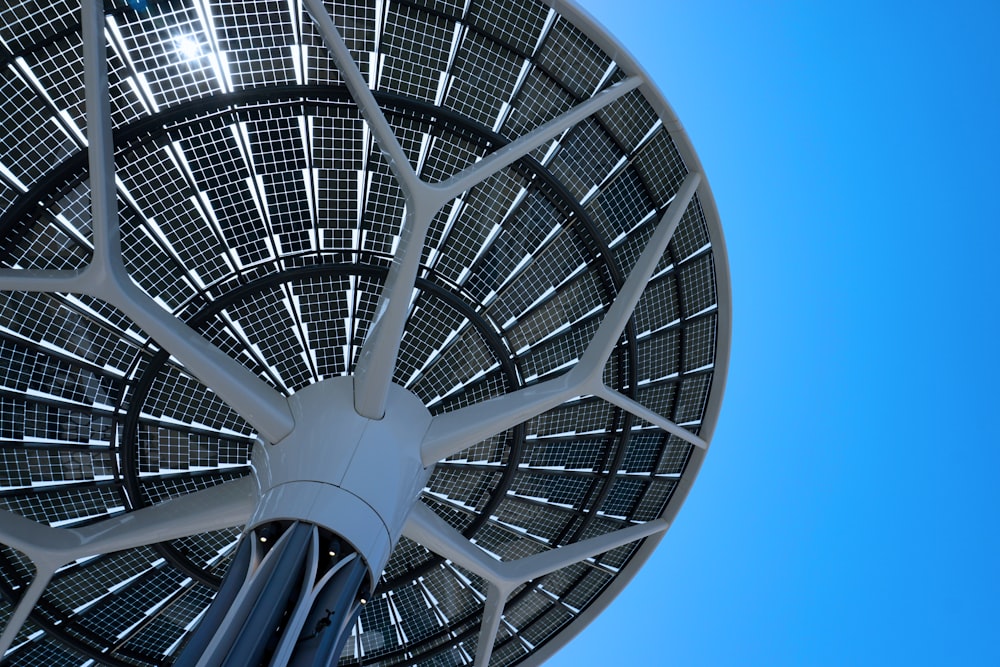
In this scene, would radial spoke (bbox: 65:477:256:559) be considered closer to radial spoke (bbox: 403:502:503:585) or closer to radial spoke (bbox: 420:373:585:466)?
radial spoke (bbox: 403:502:503:585)

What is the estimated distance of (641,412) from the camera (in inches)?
690

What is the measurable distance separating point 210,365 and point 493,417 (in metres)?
5.35

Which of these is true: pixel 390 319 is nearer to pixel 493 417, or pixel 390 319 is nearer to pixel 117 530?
pixel 493 417

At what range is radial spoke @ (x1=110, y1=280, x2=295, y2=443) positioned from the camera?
13547 mm

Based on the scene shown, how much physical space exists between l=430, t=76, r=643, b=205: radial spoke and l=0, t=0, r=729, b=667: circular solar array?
600mm

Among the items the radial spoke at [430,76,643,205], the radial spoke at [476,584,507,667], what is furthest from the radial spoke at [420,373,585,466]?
the radial spoke at [430,76,643,205]

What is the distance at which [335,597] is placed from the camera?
1355 cm

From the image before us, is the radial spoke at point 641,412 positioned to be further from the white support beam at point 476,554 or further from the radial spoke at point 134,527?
the radial spoke at point 134,527

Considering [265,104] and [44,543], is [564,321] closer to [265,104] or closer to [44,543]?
[265,104]

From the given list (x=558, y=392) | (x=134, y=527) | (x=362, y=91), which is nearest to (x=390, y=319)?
(x=362, y=91)

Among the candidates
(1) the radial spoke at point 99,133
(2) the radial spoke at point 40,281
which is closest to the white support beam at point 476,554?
(2) the radial spoke at point 40,281

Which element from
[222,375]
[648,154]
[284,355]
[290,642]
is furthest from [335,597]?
[648,154]

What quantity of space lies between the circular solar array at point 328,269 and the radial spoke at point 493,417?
204 centimetres

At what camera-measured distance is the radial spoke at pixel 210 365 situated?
44.4 feet
